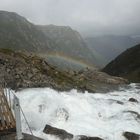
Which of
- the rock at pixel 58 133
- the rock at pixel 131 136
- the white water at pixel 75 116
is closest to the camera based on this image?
the rock at pixel 58 133

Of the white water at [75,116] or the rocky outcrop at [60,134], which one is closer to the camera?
the rocky outcrop at [60,134]

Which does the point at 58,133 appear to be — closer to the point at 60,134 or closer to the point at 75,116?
the point at 60,134

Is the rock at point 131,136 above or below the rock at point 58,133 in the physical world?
below

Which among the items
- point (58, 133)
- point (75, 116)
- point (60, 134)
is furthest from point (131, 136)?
point (75, 116)

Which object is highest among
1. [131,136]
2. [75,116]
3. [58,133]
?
[58,133]

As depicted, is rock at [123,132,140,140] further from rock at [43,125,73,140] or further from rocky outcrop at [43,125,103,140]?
rock at [43,125,73,140]

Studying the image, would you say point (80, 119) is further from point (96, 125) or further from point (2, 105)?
point (2, 105)

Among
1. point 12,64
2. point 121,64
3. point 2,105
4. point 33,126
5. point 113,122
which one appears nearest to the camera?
point 2,105

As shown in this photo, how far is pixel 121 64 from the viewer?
198m

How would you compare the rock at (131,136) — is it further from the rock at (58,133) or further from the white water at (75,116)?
the rock at (58,133)

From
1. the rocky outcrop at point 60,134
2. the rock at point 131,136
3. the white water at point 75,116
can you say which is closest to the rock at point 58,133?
the rocky outcrop at point 60,134

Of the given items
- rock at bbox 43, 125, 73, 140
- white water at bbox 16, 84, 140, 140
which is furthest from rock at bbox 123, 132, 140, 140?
rock at bbox 43, 125, 73, 140

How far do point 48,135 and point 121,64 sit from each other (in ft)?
585

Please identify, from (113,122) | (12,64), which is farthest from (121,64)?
(113,122)
